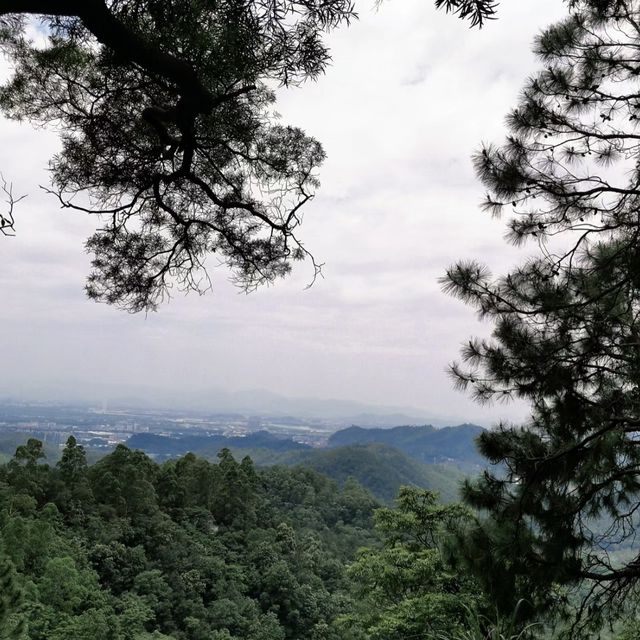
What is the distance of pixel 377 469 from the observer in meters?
56.0

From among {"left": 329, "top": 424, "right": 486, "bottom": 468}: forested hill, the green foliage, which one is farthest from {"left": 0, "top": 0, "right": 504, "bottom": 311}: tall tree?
{"left": 329, "top": 424, "right": 486, "bottom": 468}: forested hill

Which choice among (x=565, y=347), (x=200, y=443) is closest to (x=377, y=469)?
(x=200, y=443)

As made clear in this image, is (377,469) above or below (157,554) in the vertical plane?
below

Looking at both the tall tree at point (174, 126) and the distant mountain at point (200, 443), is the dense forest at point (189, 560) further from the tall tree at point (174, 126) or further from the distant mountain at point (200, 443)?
the distant mountain at point (200, 443)

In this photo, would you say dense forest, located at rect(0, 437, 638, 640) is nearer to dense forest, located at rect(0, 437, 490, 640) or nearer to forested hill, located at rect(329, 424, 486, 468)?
dense forest, located at rect(0, 437, 490, 640)

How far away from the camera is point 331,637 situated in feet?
51.7

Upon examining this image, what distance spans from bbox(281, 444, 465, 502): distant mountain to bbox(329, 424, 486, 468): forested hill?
4161cm

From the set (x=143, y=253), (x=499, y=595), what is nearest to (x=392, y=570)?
(x=499, y=595)

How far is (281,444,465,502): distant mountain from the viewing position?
175 feet

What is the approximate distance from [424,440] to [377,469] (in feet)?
198

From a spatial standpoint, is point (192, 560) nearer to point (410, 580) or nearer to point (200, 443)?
point (410, 580)

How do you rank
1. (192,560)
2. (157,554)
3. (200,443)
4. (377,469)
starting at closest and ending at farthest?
(157,554)
(192,560)
(377,469)
(200,443)

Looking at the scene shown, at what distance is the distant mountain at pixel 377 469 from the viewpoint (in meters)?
53.3

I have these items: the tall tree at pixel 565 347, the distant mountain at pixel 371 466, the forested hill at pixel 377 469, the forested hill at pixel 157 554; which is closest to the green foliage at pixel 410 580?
the tall tree at pixel 565 347
